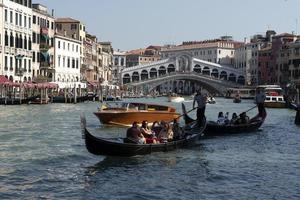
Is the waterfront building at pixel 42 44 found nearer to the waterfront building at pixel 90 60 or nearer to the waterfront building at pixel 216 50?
the waterfront building at pixel 90 60

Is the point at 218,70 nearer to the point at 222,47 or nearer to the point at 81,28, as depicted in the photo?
the point at 222,47

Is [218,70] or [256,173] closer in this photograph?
[256,173]

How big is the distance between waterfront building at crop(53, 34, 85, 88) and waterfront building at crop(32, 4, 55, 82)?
26.3 inches

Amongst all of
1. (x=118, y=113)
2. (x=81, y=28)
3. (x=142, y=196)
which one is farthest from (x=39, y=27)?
(x=142, y=196)

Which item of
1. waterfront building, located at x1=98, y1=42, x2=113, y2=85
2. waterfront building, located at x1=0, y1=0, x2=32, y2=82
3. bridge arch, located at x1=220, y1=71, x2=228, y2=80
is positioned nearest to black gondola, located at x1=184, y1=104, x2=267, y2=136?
waterfront building, located at x1=0, y1=0, x2=32, y2=82

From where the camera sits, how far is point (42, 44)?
35750 millimetres

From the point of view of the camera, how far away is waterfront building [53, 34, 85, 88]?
3806 cm

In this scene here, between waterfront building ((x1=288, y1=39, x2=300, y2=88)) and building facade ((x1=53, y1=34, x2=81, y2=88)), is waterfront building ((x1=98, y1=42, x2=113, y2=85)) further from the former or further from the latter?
waterfront building ((x1=288, y1=39, x2=300, y2=88))

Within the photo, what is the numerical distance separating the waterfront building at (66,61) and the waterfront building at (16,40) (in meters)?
4.65

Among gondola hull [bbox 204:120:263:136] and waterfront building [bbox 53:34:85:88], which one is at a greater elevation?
waterfront building [bbox 53:34:85:88]

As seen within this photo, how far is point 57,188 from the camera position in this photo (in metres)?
7.51

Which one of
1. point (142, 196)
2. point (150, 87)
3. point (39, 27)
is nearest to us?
point (142, 196)

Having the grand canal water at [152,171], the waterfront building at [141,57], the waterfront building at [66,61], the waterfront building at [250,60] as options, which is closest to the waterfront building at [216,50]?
the waterfront building at [250,60]

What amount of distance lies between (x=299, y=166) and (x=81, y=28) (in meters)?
38.1
